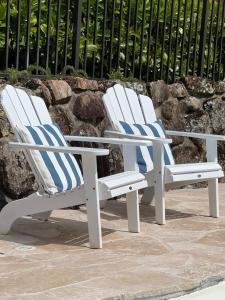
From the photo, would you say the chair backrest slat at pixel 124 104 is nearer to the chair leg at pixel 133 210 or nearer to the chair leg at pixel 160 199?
the chair leg at pixel 160 199

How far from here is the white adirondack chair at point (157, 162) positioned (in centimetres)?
537

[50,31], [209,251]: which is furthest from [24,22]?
[209,251]

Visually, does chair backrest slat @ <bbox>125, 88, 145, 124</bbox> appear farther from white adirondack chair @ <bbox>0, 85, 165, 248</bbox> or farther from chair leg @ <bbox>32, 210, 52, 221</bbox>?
chair leg @ <bbox>32, 210, 52, 221</bbox>

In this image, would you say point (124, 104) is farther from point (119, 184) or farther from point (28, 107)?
point (119, 184)

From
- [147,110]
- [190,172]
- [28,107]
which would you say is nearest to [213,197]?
[190,172]

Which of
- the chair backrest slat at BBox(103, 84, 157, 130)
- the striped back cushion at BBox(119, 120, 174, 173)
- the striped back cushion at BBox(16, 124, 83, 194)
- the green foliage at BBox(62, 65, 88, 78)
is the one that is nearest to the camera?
the striped back cushion at BBox(16, 124, 83, 194)

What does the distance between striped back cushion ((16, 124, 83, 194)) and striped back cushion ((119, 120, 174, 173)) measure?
29.7 inches

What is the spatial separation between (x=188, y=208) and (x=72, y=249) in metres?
1.98

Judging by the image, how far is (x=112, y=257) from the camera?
434 cm

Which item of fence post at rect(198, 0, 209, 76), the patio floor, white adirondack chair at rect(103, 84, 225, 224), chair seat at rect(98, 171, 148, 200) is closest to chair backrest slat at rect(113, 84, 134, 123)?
white adirondack chair at rect(103, 84, 225, 224)

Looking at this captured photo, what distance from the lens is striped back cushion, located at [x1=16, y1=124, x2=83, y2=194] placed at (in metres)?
4.64

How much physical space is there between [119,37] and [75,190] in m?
2.89

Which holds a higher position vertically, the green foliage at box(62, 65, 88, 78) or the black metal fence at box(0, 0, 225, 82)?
the black metal fence at box(0, 0, 225, 82)

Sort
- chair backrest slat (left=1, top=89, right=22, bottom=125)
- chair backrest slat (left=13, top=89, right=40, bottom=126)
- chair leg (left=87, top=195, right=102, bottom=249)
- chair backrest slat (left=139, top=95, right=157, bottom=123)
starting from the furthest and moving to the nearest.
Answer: chair backrest slat (left=139, top=95, right=157, bottom=123), chair backrest slat (left=13, top=89, right=40, bottom=126), chair backrest slat (left=1, top=89, right=22, bottom=125), chair leg (left=87, top=195, right=102, bottom=249)
